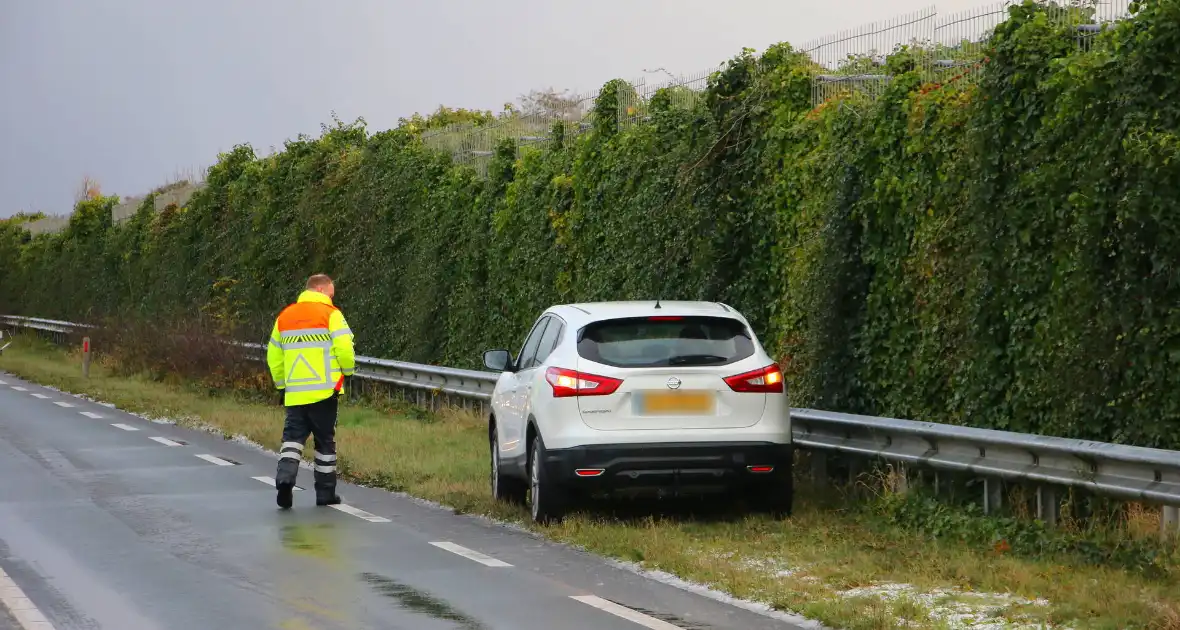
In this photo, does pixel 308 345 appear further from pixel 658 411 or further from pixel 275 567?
pixel 275 567

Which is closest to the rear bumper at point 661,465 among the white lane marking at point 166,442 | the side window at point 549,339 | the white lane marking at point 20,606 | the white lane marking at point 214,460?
the side window at point 549,339

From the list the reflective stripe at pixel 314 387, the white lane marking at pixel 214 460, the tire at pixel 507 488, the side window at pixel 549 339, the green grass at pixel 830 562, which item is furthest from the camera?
the white lane marking at pixel 214 460

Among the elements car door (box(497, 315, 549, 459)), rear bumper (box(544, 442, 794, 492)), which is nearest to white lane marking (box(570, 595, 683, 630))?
rear bumper (box(544, 442, 794, 492))

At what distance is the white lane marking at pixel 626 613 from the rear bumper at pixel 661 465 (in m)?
2.25

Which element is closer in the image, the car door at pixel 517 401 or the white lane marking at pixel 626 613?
the white lane marking at pixel 626 613

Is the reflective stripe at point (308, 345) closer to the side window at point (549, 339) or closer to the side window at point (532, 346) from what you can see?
the side window at point (532, 346)

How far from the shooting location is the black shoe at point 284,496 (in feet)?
42.9

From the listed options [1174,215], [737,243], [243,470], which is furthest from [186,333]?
[1174,215]

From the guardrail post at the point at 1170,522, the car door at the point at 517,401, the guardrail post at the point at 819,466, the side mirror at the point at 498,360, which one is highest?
the side mirror at the point at 498,360

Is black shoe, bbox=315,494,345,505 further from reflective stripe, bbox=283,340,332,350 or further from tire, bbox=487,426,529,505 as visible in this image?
tire, bbox=487,426,529,505

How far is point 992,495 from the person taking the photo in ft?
35.6

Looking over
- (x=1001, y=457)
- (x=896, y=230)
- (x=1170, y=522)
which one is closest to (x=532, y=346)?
(x=896, y=230)

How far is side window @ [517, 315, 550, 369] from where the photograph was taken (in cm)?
1275

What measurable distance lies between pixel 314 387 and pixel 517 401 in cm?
185
